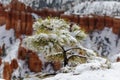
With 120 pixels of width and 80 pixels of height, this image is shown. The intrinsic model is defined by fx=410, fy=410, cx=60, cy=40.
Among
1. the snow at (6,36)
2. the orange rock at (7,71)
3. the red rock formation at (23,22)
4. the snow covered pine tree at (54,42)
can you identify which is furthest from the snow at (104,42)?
the snow covered pine tree at (54,42)

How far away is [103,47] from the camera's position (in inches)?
5891

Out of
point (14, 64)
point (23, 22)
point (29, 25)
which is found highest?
point (23, 22)

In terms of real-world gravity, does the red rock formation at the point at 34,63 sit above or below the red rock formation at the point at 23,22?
below

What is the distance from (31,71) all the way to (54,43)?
103892 millimetres

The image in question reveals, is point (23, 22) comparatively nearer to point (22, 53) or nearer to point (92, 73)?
point (22, 53)

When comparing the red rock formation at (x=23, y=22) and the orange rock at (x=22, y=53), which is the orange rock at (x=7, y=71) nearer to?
the orange rock at (x=22, y=53)

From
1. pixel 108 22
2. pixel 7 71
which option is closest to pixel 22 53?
pixel 7 71

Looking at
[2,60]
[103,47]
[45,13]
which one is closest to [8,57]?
[2,60]

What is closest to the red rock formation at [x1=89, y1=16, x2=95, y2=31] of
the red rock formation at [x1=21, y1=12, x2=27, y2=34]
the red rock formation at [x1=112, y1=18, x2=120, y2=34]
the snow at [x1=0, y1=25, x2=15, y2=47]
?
the red rock formation at [x1=112, y1=18, x2=120, y2=34]

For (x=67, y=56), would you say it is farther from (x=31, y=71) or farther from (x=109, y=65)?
(x=31, y=71)

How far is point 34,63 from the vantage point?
427ft

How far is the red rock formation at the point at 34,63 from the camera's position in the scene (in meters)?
127

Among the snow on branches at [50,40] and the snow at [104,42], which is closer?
the snow on branches at [50,40]

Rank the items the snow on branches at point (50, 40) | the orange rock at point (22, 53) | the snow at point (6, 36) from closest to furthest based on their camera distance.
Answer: the snow on branches at point (50, 40) → the orange rock at point (22, 53) → the snow at point (6, 36)
